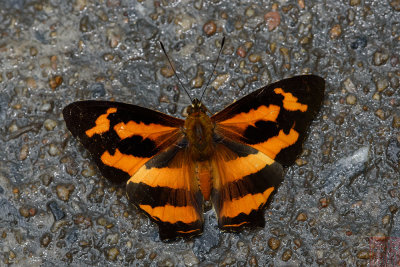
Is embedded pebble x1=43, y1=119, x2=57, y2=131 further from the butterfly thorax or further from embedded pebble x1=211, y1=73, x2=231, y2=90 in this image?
embedded pebble x1=211, y1=73, x2=231, y2=90

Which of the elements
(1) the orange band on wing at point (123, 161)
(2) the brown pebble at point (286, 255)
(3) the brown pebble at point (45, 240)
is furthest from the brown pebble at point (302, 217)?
(3) the brown pebble at point (45, 240)

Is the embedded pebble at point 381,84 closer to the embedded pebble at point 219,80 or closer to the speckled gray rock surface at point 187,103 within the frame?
the speckled gray rock surface at point 187,103

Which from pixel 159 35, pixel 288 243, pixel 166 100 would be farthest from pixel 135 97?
pixel 288 243

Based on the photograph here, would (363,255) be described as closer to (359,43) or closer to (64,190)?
(359,43)

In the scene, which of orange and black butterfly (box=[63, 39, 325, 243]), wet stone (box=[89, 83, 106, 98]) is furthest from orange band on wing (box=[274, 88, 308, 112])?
wet stone (box=[89, 83, 106, 98])

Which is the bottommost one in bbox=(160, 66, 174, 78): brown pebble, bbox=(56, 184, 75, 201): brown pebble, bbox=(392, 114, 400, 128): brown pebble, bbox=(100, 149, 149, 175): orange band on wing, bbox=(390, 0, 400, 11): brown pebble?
bbox=(56, 184, 75, 201): brown pebble

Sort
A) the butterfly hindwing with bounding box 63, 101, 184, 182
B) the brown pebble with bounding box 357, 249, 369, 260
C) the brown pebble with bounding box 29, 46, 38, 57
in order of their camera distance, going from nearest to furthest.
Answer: the butterfly hindwing with bounding box 63, 101, 184, 182 → the brown pebble with bounding box 357, 249, 369, 260 → the brown pebble with bounding box 29, 46, 38, 57

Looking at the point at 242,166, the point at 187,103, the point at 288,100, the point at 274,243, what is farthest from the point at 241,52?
the point at 274,243
